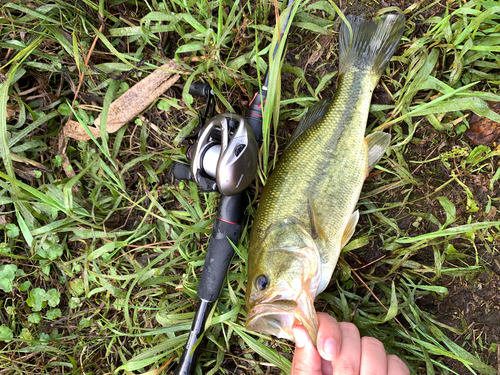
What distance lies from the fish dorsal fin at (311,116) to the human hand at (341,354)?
1371 millimetres

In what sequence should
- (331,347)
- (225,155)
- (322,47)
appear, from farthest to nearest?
1. (322,47)
2. (225,155)
3. (331,347)

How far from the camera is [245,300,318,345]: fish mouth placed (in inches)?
78.4

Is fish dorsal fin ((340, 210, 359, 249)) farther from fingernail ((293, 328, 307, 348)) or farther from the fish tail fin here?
the fish tail fin

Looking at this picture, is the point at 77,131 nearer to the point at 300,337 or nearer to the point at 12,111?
the point at 12,111

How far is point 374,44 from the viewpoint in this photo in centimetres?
241

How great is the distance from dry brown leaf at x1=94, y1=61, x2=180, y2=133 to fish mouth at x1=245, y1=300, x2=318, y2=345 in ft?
6.62

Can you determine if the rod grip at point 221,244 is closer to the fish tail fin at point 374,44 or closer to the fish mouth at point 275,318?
the fish mouth at point 275,318

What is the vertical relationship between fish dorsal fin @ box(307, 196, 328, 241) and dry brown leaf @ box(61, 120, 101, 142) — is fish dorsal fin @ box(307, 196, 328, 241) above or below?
above

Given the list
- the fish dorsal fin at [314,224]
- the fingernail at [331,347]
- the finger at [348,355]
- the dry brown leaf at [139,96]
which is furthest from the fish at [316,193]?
the dry brown leaf at [139,96]

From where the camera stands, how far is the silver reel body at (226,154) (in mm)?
2016

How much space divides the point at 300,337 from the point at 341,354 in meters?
0.28

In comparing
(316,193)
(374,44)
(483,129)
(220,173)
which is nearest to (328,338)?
(316,193)

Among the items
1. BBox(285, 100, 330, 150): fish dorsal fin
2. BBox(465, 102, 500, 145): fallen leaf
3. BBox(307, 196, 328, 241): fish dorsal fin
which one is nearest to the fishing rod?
BBox(285, 100, 330, 150): fish dorsal fin

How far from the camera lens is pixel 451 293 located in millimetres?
2484
